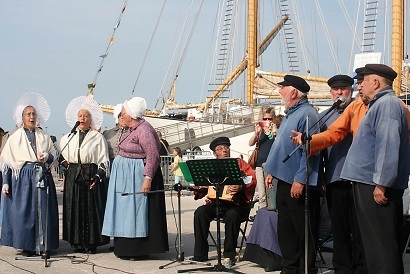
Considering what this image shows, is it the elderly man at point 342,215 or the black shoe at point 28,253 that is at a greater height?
the elderly man at point 342,215

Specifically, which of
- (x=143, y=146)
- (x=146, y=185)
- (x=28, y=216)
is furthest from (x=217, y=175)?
(x=28, y=216)

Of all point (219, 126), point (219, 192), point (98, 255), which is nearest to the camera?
point (219, 192)

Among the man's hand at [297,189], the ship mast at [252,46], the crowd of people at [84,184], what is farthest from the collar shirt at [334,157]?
the ship mast at [252,46]

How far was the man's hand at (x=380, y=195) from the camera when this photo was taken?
18.0 feet

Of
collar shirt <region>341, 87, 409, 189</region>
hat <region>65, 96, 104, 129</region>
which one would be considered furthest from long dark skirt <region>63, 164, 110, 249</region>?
collar shirt <region>341, 87, 409, 189</region>

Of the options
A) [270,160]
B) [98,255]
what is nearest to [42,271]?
[98,255]

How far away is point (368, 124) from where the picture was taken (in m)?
5.71

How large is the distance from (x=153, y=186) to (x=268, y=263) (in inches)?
61.7

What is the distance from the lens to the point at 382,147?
18.0ft

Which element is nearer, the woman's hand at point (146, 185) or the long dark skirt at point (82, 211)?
the woman's hand at point (146, 185)

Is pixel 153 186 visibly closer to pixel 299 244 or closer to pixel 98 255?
pixel 98 255

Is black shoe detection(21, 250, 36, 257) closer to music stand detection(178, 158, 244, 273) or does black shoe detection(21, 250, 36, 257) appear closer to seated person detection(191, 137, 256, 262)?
→ seated person detection(191, 137, 256, 262)

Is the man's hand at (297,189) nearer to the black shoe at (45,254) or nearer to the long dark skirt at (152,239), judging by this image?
the long dark skirt at (152,239)

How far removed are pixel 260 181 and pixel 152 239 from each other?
1.79 meters
